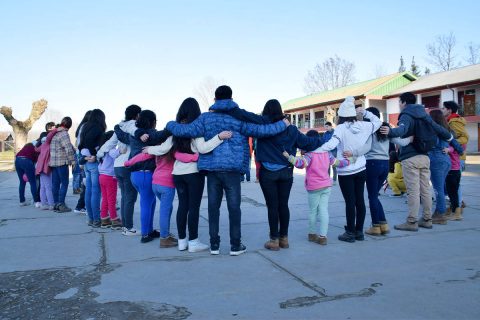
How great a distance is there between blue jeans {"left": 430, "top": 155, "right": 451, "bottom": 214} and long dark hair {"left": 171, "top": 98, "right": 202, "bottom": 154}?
3714 mm

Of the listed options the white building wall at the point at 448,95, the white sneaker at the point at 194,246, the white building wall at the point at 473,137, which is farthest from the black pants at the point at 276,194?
the white building wall at the point at 448,95

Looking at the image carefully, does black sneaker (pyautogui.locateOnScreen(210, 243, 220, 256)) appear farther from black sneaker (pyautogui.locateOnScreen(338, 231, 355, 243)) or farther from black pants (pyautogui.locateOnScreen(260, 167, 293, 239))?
black sneaker (pyautogui.locateOnScreen(338, 231, 355, 243))

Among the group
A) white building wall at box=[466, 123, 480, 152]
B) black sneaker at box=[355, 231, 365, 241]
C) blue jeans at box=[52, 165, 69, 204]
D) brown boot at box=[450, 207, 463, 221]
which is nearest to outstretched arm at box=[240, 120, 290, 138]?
black sneaker at box=[355, 231, 365, 241]

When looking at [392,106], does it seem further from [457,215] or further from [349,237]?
[349,237]

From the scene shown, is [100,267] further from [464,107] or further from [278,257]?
[464,107]

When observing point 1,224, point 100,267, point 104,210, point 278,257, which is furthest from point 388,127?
point 1,224

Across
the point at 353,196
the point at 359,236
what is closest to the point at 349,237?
the point at 359,236

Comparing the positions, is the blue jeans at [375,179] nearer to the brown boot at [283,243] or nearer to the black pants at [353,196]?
the black pants at [353,196]

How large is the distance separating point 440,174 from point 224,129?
3.61 meters

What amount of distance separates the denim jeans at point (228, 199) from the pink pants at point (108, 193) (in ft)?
7.08

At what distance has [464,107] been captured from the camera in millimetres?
31859

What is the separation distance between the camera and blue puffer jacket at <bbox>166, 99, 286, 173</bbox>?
4.43 metres

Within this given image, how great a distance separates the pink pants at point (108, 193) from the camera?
19.9 ft

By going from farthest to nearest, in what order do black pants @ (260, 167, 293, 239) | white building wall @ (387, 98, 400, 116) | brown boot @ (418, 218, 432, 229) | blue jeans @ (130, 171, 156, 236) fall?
white building wall @ (387, 98, 400, 116)
brown boot @ (418, 218, 432, 229)
blue jeans @ (130, 171, 156, 236)
black pants @ (260, 167, 293, 239)
